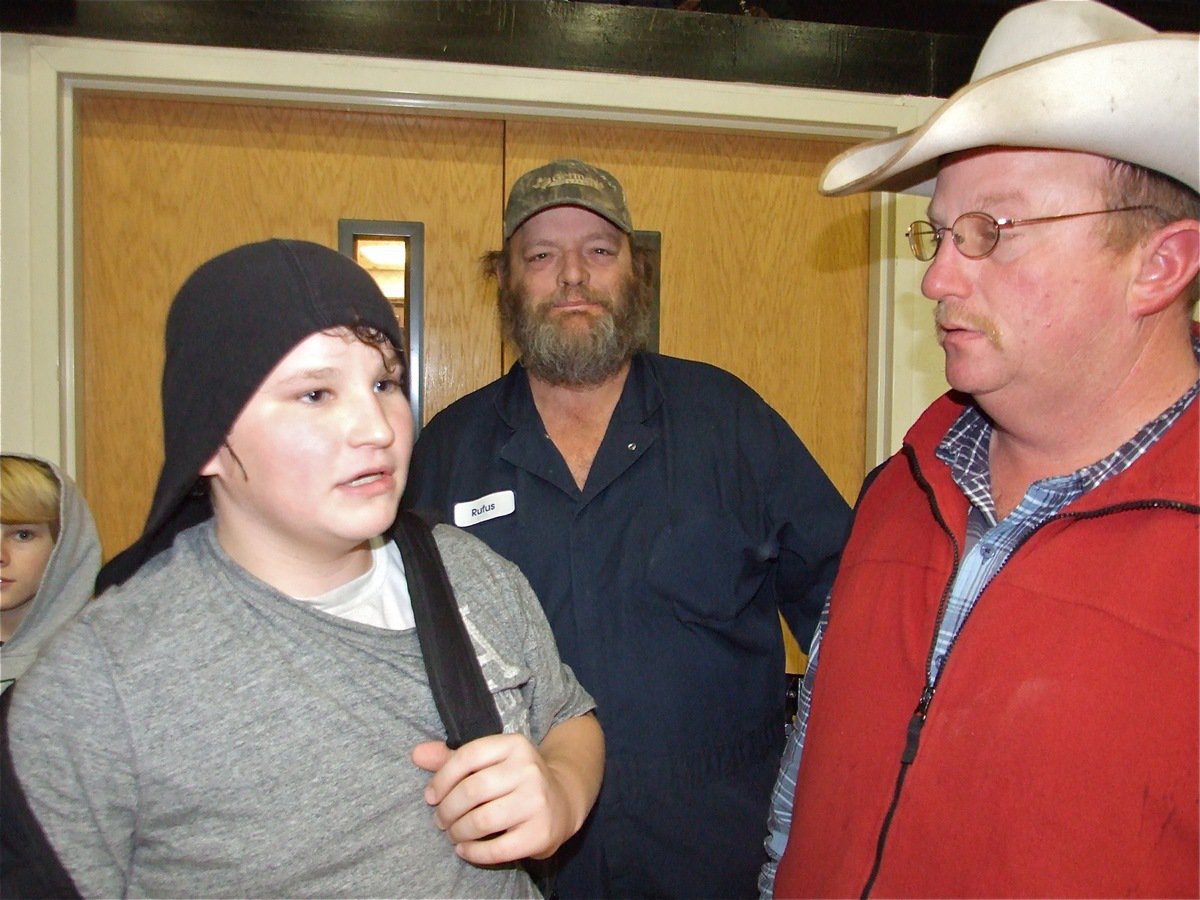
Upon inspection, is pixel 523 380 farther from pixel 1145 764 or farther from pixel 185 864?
pixel 1145 764

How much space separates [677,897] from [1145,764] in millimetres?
1018

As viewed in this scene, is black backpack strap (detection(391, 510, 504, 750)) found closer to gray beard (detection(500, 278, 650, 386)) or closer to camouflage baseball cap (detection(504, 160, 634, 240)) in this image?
gray beard (detection(500, 278, 650, 386))

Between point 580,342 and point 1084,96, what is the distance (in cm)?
107

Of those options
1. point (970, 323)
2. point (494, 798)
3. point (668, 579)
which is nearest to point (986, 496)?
point (970, 323)

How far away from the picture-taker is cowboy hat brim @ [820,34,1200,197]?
3.14ft

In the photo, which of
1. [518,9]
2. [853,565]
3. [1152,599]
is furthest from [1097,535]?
[518,9]

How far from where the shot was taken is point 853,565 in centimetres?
131

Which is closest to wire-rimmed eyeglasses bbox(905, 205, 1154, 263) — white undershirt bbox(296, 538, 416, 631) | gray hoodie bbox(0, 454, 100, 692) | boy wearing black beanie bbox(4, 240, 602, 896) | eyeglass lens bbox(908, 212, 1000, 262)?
eyeglass lens bbox(908, 212, 1000, 262)

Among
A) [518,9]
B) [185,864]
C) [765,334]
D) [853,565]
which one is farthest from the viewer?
[765,334]

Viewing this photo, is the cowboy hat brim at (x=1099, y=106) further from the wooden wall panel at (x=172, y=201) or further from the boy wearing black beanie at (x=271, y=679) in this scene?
the wooden wall panel at (x=172, y=201)

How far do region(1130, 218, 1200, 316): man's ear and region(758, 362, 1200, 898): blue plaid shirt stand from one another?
0.12 metres

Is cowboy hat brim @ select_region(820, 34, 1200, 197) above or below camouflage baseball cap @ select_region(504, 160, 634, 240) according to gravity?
below

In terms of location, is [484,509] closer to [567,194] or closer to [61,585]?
[567,194]

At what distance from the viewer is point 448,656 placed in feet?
3.14
